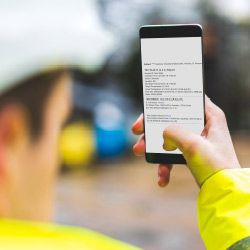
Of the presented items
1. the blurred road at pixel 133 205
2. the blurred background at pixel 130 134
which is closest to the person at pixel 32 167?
the blurred road at pixel 133 205

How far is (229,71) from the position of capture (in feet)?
47.8

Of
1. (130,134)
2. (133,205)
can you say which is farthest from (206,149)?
(130,134)

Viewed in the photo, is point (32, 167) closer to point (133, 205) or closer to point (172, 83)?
point (172, 83)

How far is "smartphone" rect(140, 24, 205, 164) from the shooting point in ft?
4.58

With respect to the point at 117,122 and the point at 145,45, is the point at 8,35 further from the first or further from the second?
the point at 117,122

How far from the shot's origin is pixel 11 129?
54.8 inches

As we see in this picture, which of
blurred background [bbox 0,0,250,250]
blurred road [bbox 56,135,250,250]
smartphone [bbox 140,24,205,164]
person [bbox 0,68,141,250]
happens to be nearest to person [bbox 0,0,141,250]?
person [bbox 0,68,141,250]

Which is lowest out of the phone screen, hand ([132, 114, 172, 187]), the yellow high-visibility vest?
the yellow high-visibility vest

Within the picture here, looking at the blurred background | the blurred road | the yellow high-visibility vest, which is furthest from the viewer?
the blurred background

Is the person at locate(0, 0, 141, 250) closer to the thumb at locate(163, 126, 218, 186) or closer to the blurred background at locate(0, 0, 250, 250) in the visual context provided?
the thumb at locate(163, 126, 218, 186)

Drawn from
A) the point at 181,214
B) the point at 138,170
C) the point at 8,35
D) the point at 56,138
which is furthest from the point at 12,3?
the point at 138,170

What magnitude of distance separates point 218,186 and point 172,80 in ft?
0.64

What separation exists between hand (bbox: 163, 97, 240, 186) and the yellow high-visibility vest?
0.18m

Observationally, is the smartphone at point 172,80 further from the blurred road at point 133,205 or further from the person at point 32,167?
the blurred road at point 133,205
